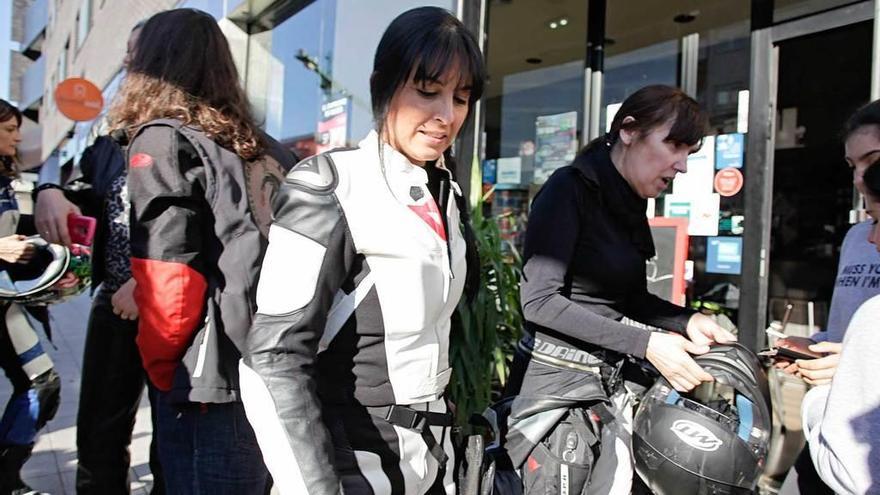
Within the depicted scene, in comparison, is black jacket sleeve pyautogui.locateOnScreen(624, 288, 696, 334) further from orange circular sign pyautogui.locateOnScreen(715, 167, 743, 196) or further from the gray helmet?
orange circular sign pyautogui.locateOnScreen(715, 167, 743, 196)

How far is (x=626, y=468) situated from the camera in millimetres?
1846

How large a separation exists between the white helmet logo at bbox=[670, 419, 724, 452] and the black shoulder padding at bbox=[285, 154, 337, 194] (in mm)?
1169

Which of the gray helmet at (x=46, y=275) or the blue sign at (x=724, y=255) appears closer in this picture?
the gray helmet at (x=46, y=275)

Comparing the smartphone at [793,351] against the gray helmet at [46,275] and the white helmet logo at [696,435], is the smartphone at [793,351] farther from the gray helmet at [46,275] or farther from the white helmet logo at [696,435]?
the gray helmet at [46,275]

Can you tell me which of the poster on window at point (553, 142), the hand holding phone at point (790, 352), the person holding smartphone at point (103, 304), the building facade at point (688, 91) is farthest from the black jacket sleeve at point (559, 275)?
the poster on window at point (553, 142)

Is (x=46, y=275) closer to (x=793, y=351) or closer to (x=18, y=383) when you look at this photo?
(x=18, y=383)

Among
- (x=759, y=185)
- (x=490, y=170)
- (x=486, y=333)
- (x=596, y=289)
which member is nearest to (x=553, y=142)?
(x=490, y=170)

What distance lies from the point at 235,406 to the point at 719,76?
16.8 ft

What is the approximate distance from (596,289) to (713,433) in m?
0.51

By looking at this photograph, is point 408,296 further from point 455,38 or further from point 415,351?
point 455,38

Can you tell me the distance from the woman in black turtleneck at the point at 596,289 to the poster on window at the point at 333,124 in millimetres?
4724

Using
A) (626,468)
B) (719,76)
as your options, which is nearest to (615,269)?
(626,468)

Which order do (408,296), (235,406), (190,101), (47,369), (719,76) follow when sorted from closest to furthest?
(408,296) → (235,406) → (190,101) → (47,369) → (719,76)

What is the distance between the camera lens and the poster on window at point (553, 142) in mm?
6168
